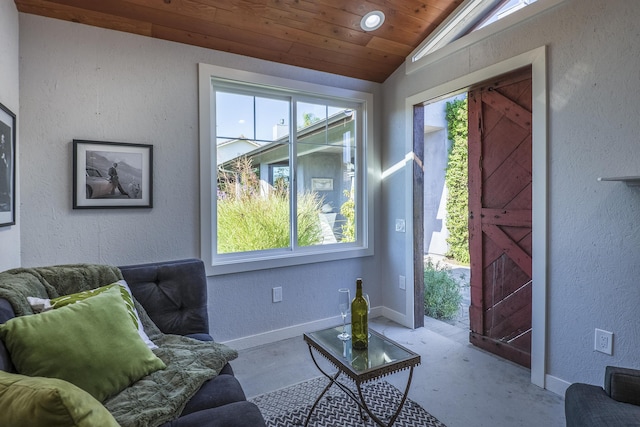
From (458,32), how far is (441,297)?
253 centimetres

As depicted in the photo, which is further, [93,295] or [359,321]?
[359,321]

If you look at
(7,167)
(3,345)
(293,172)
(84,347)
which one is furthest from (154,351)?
(293,172)

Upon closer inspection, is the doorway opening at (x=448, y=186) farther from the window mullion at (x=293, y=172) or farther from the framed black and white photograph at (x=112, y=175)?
the framed black and white photograph at (x=112, y=175)

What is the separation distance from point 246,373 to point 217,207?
1248 mm

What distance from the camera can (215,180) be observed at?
2.66 m

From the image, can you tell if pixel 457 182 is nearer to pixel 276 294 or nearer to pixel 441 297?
pixel 441 297

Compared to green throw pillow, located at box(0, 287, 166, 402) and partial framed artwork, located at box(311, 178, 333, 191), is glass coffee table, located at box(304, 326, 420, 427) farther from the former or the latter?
partial framed artwork, located at box(311, 178, 333, 191)

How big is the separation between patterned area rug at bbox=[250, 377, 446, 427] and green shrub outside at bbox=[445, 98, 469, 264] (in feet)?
12.9

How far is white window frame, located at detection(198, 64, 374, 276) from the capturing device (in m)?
2.56

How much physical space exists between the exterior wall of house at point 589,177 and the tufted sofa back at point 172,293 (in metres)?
2.17

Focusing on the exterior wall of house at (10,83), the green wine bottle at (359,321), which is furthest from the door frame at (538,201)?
the exterior wall of house at (10,83)

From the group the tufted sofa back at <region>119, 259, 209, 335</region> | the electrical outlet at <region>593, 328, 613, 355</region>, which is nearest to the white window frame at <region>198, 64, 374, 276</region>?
the tufted sofa back at <region>119, 259, 209, 335</region>

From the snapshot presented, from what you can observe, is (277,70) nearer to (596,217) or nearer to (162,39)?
(162,39)

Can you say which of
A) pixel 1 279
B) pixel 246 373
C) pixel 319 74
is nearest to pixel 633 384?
pixel 246 373
